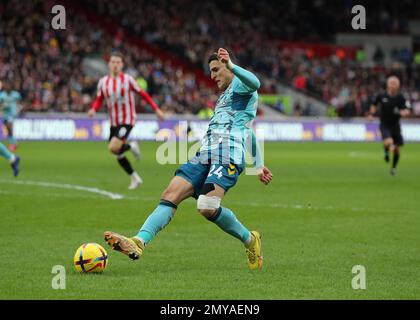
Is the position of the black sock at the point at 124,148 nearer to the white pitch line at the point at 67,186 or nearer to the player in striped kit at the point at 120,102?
the player in striped kit at the point at 120,102

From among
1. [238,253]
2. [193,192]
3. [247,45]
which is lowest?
[238,253]

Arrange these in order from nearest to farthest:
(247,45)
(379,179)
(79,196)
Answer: (79,196) < (379,179) < (247,45)

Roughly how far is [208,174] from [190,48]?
126 ft

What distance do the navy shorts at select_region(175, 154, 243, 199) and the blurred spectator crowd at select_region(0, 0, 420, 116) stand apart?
2808cm

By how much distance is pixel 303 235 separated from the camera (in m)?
11.7

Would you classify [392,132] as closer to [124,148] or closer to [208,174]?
[124,148]

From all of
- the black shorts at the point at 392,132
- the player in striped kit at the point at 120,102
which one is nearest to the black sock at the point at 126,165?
the player in striped kit at the point at 120,102

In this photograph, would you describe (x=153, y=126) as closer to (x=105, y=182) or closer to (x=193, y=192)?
(x=105, y=182)

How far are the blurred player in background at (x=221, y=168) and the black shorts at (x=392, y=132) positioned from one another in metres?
14.3

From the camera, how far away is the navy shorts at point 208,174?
347 inches

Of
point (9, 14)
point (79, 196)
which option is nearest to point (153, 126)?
point (9, 14)

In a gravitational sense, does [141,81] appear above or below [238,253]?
above

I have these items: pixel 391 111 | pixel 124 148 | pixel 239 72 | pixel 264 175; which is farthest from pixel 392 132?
pixel 239 72
